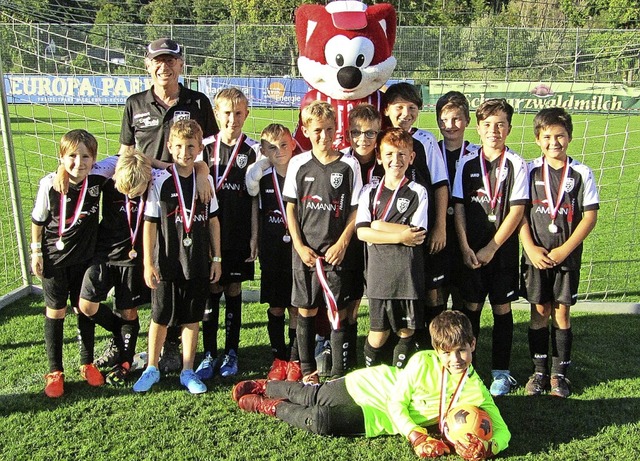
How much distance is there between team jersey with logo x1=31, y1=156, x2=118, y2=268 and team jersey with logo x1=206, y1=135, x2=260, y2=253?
665 millimetres

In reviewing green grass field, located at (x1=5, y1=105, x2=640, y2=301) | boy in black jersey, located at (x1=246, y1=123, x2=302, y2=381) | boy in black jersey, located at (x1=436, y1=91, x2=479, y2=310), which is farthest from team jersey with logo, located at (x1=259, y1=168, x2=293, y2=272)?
green grass field, located at (x1=5, y1=105, x2=640, y2=301)

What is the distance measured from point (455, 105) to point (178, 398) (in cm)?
242

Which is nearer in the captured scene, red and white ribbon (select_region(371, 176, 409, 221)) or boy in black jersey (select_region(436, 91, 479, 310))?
red and white ribbon (select_region(371, 176, 409, 221))

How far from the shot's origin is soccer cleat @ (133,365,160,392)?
3.77 m

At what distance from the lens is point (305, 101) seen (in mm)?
4582

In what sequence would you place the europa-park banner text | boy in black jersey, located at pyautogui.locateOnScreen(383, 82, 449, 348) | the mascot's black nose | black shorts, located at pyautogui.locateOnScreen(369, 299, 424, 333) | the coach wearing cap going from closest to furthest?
black shorts, located at pyautogui.locateOnScreen(369, 299, 424, 333) → boy in black jersey, located at pyautogui.locateOnScreen(383, 82, 449, 348) → the coach wearing cap → the mascot's black nose → the europa-park banner text

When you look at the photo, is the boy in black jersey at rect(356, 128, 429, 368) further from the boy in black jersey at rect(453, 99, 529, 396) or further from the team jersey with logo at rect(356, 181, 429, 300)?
the boy in black jersey at rect(453, 99, 529, 396)

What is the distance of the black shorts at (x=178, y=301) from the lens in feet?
12.2

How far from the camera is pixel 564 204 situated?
12.0 feet

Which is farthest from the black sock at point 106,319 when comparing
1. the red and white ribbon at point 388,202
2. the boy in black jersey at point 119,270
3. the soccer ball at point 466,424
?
the soccer ball at point 466,424

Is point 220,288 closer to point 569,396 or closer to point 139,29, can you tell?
point 569,396

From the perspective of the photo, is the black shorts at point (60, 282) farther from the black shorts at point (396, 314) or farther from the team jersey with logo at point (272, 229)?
the black shorts at point (396, 314)

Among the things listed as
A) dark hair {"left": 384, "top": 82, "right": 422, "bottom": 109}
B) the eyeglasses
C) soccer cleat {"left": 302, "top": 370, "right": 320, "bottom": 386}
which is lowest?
soccer cleat {"left": 302, "top": 370, "right": 320, "bottom": 386}

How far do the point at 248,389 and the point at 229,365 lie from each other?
47 cm
